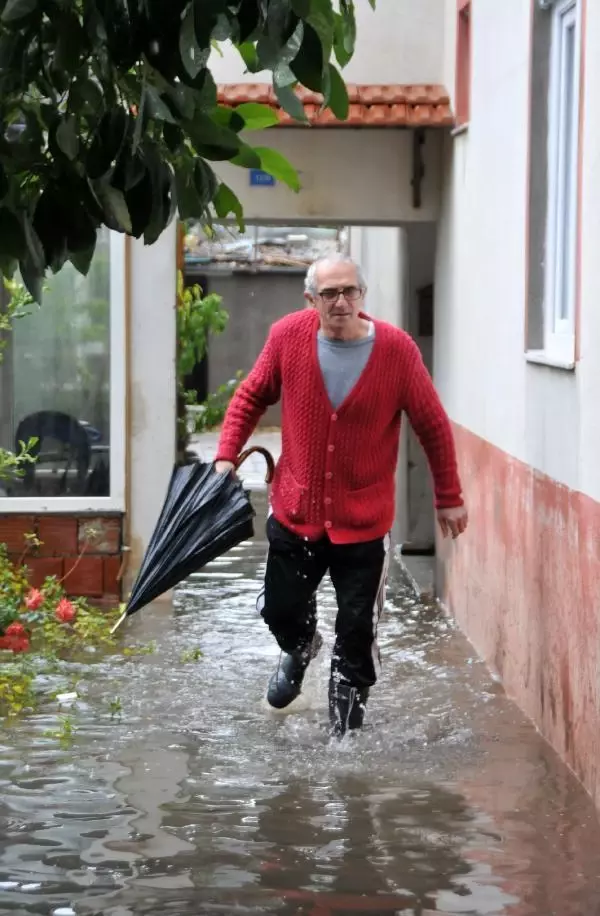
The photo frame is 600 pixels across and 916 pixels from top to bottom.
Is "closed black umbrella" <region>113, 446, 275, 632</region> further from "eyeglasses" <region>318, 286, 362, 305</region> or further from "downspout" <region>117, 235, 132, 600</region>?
"downspout" <region>117, 235, 132, 600</region>

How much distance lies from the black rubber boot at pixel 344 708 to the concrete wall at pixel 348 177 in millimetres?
5116

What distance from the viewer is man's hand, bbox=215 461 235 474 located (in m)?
7.04

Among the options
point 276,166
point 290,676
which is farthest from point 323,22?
point 290,676

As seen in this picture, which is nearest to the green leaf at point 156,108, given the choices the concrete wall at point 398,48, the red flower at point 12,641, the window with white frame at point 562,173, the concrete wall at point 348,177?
the red flower at point 12,641

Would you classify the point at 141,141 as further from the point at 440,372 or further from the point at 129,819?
the point at 440,372

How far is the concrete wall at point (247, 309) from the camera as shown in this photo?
1345 inches

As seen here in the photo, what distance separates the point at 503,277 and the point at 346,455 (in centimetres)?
205

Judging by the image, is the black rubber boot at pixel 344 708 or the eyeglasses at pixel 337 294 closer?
the eyeglasses at pixel 337 294

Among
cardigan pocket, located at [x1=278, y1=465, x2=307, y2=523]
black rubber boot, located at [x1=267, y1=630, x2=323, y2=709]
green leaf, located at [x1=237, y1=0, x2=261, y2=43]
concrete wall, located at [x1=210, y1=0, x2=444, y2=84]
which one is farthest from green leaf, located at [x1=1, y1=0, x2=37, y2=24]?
concrete wall, located at [x1=210, y1=0, x2=444, y2=84]

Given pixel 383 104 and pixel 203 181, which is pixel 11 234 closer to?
pixel 203 181

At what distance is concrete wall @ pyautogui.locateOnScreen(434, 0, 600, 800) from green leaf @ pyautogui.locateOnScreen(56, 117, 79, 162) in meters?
3.12

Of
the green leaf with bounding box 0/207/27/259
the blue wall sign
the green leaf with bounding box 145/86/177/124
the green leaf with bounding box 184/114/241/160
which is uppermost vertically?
the blue wall sign

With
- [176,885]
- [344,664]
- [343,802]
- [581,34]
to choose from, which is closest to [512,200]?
[581,34]

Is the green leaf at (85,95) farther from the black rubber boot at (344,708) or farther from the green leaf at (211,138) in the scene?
the black rubber boot at (344,708)
